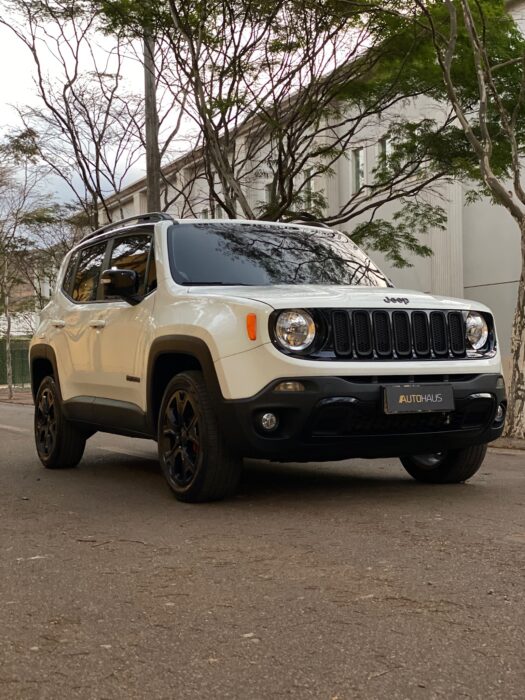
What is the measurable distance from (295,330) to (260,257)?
1.38 m

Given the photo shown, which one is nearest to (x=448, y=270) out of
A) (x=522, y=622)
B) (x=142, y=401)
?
(x=142, y=401)

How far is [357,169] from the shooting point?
2984 centimetres

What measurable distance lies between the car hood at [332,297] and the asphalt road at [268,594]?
49.4 inches

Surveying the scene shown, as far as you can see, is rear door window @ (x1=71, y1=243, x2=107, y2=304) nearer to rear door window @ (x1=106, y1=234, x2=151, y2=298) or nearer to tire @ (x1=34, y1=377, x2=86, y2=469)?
rear door window @ (x1=106, y1=234, x2=151, y2=298)

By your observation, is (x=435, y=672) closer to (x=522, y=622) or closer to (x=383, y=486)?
(x=522, y=622)

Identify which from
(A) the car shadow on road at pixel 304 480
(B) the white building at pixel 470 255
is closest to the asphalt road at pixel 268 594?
(A) the car shadow on road at pixel 304 480

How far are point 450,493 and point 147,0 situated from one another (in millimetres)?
12093

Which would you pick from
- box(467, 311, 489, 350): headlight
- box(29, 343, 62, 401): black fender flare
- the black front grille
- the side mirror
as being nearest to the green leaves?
box(29, 343, 62, 401): black fender flare

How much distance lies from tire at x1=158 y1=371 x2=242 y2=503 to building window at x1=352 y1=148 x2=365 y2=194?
24.0 metres

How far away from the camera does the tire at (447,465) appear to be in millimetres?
6730

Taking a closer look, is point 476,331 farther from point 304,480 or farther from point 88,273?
point 88,273

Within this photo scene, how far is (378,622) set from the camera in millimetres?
3488

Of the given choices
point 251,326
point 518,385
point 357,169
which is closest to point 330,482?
point 251,326

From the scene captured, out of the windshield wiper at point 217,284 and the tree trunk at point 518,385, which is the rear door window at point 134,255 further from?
the tree trunk at point 518,385
